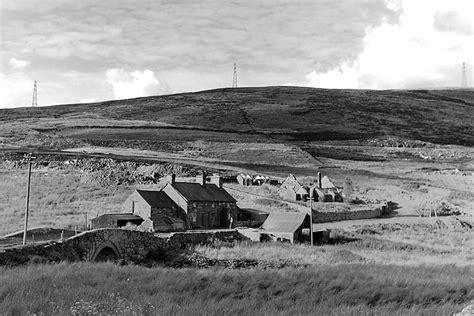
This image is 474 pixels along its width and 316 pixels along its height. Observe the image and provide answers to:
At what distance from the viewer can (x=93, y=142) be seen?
9475 centimetres

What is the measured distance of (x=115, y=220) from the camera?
115 ft

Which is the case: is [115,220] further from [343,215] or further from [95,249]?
[343,215]

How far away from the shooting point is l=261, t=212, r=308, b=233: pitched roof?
119 ft

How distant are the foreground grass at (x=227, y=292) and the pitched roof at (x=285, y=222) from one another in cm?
1627

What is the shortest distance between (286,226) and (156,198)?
925 cm

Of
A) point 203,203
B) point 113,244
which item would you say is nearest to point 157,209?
point 203,203

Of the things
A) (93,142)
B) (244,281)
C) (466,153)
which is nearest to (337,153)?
(466,153)

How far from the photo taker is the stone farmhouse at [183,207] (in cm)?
3691

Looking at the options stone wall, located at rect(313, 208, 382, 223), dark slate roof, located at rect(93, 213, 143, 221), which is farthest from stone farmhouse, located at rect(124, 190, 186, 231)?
stone wall, located at rect(313, 208, 382, 223)

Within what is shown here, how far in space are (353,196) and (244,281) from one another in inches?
1732

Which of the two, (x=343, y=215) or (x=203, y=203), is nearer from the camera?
(x=203, y=203)

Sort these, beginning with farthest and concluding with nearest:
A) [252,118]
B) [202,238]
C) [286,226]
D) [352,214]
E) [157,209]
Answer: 1. [252,118]
2. [352,214]
3. [157,209]
4. [286,226]
5. [202,238]

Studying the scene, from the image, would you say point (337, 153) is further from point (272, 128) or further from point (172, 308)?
point (172, 308)

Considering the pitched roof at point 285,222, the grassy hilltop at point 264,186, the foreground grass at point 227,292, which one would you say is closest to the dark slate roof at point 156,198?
the grassy hilltop at point 264,186
